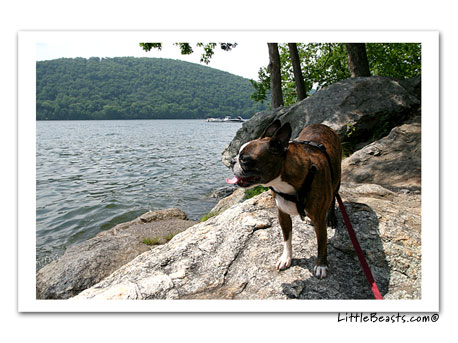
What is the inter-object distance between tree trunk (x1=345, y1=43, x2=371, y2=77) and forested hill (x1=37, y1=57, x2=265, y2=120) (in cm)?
500

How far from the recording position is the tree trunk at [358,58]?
11.0m

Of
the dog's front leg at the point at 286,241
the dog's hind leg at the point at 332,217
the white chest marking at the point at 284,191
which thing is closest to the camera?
the white chest marking at the point at 284,191

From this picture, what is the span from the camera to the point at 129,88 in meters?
13.5

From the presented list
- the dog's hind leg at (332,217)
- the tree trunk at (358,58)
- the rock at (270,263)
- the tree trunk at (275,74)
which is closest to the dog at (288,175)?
the rock at (270,263)

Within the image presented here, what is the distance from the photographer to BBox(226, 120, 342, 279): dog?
9.89ft

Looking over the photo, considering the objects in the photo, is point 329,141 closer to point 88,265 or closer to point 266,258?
point 266,258

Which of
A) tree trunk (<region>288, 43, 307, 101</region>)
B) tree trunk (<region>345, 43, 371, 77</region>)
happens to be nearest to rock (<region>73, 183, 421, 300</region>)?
tree trunk (<region>345, 43, 371, 77</region>)

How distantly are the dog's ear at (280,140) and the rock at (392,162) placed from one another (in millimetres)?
4224

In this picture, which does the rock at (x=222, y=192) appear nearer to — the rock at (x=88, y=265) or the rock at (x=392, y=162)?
the rock at (x=88, y=265)

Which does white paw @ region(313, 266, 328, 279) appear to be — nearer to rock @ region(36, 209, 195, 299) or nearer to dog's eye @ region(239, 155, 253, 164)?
dog's eye @ region(239, 155, 253, 164)

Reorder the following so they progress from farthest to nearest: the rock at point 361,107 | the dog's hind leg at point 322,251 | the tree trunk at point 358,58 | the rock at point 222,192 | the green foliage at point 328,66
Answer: the rock at point 222,192 → the green foliage at point 328,66 → the tree trunk at point 358,58 → the rock at point 361,107 → the dog's hind leg at point 322,251

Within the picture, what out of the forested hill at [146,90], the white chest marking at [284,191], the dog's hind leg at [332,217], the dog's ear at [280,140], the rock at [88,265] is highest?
the forested hill at [146,90]

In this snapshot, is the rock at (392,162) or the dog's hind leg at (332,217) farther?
the rock at (392,162)
